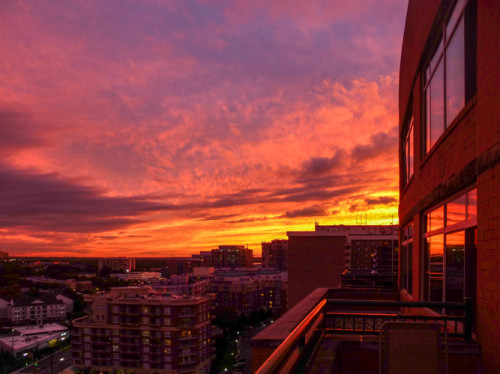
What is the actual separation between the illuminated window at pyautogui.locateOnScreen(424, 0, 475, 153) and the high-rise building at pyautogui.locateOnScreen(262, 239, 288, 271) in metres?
160

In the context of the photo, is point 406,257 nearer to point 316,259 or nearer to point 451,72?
point 451,72

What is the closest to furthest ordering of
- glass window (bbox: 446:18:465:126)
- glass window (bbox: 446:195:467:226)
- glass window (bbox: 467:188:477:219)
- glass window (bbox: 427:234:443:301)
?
glass window (bbox: 467:188:477:219) → glass window (bbox: 446:195:467:226) → glass window (bbox: 446:18:465:126) → glass window (bbox: 427:234:443:301)

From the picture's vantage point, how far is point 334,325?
19.5ft

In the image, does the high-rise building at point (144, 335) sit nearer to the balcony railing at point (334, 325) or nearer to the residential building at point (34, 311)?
the balcony railing at point (334, 325)

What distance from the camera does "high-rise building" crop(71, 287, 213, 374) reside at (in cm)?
4316

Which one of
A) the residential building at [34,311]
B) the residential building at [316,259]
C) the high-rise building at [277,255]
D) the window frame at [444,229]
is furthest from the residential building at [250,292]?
the window frame at [444,229]

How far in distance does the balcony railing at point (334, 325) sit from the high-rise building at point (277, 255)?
160185mm

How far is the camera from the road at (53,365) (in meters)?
51.0

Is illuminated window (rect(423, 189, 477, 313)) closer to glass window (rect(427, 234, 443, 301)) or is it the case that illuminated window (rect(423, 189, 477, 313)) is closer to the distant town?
glass window (rect(427, 234, 443, 301))

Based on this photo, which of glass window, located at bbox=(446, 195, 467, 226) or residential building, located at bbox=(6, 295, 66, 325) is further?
residential building, located at bbox=(6, 295, 66, 325)

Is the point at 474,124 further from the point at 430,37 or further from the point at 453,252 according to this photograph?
the point at 430,37

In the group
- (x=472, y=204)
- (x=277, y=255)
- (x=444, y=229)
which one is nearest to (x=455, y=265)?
(x=444, y=229)

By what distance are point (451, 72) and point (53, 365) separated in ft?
210

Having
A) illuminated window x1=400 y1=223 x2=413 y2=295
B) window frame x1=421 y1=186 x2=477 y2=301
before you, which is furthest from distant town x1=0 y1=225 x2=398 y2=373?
window frame x1=421 y1=186 x2=477 y2=301
